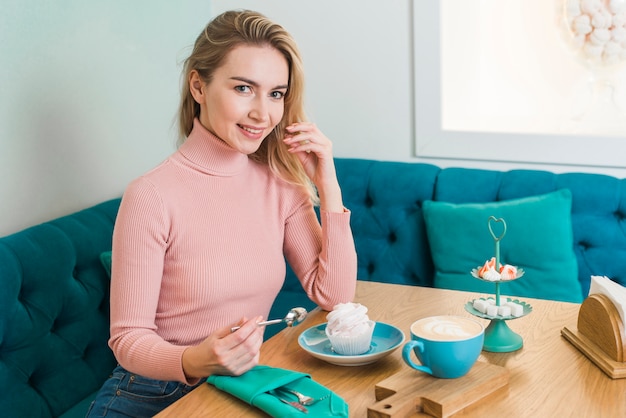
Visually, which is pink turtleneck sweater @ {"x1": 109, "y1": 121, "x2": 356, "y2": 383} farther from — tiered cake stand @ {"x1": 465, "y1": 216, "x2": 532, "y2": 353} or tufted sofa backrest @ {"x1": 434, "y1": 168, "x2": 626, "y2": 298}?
tufted sofa backrest @ {"x1": 434, "y1": 168, "x2": 626, "y2": 298}

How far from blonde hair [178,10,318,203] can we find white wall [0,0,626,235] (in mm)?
529

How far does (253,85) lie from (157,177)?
0.28 metres

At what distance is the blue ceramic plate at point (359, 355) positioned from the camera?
4.29 ft

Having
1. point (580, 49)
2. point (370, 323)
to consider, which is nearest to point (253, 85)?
point (370, 323)

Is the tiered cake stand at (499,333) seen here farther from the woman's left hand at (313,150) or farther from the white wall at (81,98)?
the white wall at (81,98)

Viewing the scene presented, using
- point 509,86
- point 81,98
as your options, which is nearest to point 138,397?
point 81,98

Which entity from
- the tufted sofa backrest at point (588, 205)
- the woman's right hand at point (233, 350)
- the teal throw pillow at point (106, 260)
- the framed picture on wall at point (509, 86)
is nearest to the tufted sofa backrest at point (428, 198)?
the tufted sofa backrest at point (588, 205)

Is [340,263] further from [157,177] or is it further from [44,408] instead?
[44,408]

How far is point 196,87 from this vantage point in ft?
5.57

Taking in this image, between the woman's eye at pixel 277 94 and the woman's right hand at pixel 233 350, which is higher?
the woman's eye at pixel 277 94

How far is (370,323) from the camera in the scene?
A: 53.5 inches

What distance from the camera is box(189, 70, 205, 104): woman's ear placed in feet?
5.53

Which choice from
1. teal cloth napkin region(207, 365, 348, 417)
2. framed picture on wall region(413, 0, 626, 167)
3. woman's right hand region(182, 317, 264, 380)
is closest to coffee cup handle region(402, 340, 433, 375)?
→ teal cloth napkin region(207, 365, 348, 417)

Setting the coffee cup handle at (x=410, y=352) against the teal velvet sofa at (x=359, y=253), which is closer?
the coffee cup handle at (x=410, y=352)
